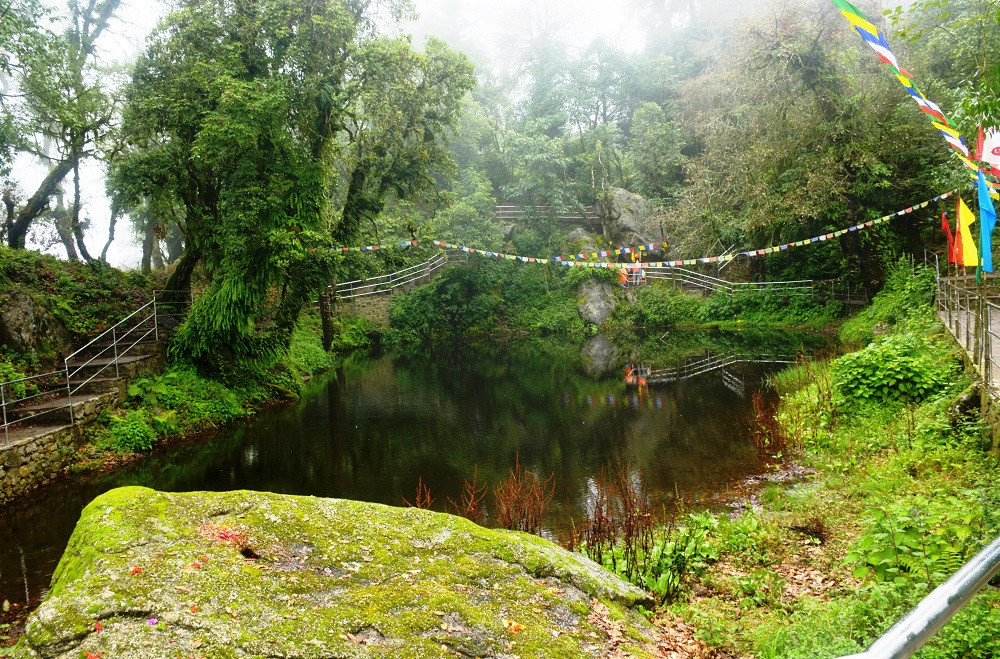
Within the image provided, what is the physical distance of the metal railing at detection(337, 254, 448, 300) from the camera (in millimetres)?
26734

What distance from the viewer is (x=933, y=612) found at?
1.41 meters

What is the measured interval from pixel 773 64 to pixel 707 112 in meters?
8.02

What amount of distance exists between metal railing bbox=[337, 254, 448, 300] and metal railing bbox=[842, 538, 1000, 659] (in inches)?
987

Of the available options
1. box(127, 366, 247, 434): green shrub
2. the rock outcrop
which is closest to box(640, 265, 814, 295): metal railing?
the rock outcrop

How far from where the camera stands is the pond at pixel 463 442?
8.27m

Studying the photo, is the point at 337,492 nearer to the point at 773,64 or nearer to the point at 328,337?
the point at 328,337

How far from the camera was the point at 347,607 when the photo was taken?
10.4ft

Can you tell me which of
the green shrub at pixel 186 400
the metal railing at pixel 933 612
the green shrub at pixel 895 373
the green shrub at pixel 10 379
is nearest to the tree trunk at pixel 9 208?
the green shrub at pixel 10 379

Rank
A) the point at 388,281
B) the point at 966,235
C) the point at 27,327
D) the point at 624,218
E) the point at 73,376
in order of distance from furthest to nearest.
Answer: the point at 624,218, the point at 388,281, the point at 27,327, the point at 73,376, the point at 966,235

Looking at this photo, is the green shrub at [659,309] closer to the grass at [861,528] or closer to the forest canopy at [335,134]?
the forest canopy at [335,134]

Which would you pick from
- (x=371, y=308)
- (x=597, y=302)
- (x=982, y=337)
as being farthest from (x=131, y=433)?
(x=597, y=302)

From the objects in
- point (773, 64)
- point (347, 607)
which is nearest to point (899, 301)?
point (773, 64)

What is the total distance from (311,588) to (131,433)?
9.59m

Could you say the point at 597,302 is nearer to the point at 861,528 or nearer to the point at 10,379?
the point at 10,379
